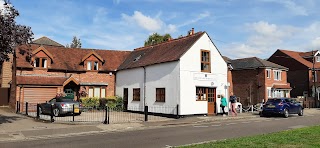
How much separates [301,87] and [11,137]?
45.6 m

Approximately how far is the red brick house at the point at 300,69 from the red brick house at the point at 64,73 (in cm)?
3033

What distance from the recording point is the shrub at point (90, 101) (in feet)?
92.4

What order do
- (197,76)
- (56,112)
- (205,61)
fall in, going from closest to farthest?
1. (56,112)
2. (197,76)
3. (205,61)

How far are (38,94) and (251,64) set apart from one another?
2725cm

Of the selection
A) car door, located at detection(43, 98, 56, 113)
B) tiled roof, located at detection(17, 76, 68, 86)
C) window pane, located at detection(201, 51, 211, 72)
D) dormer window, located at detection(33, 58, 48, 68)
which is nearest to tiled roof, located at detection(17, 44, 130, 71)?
dormer window, located at detection(33, 58, 48, 68)

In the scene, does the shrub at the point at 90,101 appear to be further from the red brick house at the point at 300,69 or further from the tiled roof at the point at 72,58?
the red brick house at the point at 300,69

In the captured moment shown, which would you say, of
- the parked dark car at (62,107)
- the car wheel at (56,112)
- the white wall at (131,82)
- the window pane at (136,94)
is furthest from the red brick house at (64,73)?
the car wheel at (56,112)

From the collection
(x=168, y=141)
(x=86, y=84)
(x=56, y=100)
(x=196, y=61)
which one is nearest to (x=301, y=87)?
(x=196, y=61)

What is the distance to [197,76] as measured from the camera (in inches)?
923

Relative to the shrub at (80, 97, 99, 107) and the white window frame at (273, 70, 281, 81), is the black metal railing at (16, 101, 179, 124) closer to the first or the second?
the shrub at (80, 97, 99, 107)

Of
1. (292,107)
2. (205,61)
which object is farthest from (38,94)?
(292,107)

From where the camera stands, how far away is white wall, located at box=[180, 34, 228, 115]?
22.5 meters

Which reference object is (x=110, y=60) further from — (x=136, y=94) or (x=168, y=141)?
(x=168, y=141)

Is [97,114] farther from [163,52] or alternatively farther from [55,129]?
[55,129]
